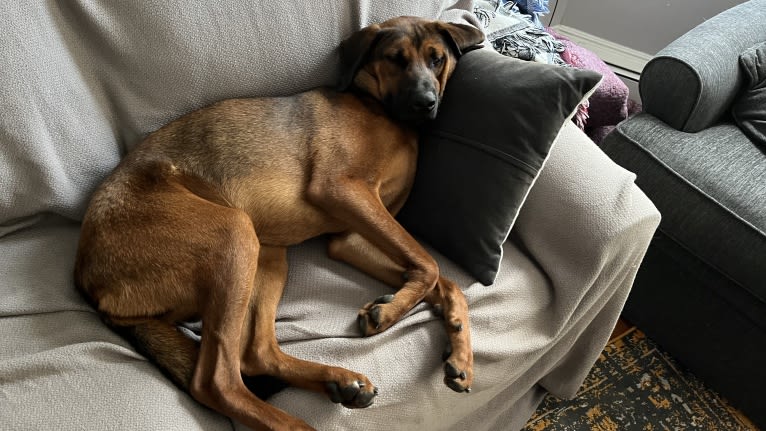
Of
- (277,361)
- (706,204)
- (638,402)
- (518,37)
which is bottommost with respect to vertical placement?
(638,402)

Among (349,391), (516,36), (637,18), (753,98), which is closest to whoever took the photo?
(349,391)

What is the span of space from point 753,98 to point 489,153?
140 cm

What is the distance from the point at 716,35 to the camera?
2178 millimetres

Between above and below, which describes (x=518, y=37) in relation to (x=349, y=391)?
above

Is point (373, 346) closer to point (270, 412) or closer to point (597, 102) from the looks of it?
point (270, 412)

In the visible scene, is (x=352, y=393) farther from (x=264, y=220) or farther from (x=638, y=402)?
(x=638, y=402)

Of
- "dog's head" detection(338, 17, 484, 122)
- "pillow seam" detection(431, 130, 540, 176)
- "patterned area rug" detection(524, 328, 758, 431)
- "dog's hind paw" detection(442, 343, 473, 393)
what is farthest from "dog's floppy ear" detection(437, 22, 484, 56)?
"patterned area rug" detection(524, 328, 758, 431)

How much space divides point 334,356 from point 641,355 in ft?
4.80

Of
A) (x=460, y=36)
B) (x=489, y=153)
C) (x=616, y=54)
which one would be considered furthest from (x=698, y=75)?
(x=616, y=54)

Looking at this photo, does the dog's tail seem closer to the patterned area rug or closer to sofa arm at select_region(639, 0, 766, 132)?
the patterned area rug

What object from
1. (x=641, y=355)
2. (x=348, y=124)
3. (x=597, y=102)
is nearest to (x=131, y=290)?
(x=348, y=124)

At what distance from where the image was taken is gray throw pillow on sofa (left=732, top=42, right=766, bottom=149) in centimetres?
216

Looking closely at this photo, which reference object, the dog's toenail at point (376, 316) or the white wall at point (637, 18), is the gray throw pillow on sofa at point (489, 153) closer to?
the dog's toenail at point (376, 316)

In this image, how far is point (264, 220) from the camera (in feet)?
5.15
